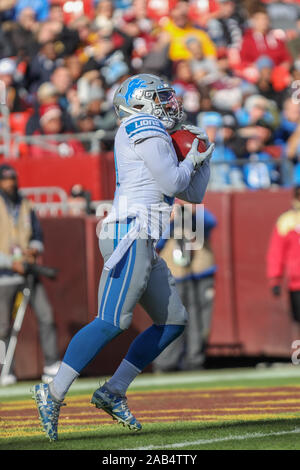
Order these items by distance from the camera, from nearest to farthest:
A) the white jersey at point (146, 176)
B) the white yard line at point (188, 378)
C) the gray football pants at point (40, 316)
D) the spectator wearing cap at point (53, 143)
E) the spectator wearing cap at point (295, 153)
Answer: the white jersey at point (146, 176) < the white yard line at point (188, 378) < the gray football pants at point (40, 316) < the spectator wearing cap at point (295, 153) < the spectator wearing cap at point (53, 143)

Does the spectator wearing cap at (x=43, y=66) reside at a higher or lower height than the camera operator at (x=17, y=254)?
higher

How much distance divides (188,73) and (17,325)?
187 inches

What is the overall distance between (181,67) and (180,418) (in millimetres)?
8602

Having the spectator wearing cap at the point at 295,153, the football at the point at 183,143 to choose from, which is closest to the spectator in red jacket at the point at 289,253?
the spectator wearing cap at the point at 295,153

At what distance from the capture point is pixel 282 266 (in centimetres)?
1220

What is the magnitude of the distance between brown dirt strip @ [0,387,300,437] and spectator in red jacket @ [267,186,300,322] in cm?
270

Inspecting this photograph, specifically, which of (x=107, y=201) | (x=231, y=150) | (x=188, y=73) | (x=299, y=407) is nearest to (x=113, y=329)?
(x=299, y=407)

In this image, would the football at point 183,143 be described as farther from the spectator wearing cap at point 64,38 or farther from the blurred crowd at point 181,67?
the spectator wearing cap at point 64,38

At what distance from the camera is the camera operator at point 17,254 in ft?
37.6

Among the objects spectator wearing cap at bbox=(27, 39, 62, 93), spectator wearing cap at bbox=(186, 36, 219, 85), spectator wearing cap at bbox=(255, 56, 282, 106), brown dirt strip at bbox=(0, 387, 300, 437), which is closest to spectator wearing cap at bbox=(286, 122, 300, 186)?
spectator wearing cap at bbox=(255, 56, 282, 106)

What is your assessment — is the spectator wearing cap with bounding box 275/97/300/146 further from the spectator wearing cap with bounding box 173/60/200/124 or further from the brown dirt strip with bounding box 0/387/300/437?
the brown dirt strip with bounding box 0/387/300/437

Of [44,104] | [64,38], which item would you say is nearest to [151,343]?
[44,104]

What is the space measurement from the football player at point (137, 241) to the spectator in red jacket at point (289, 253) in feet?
19.0
